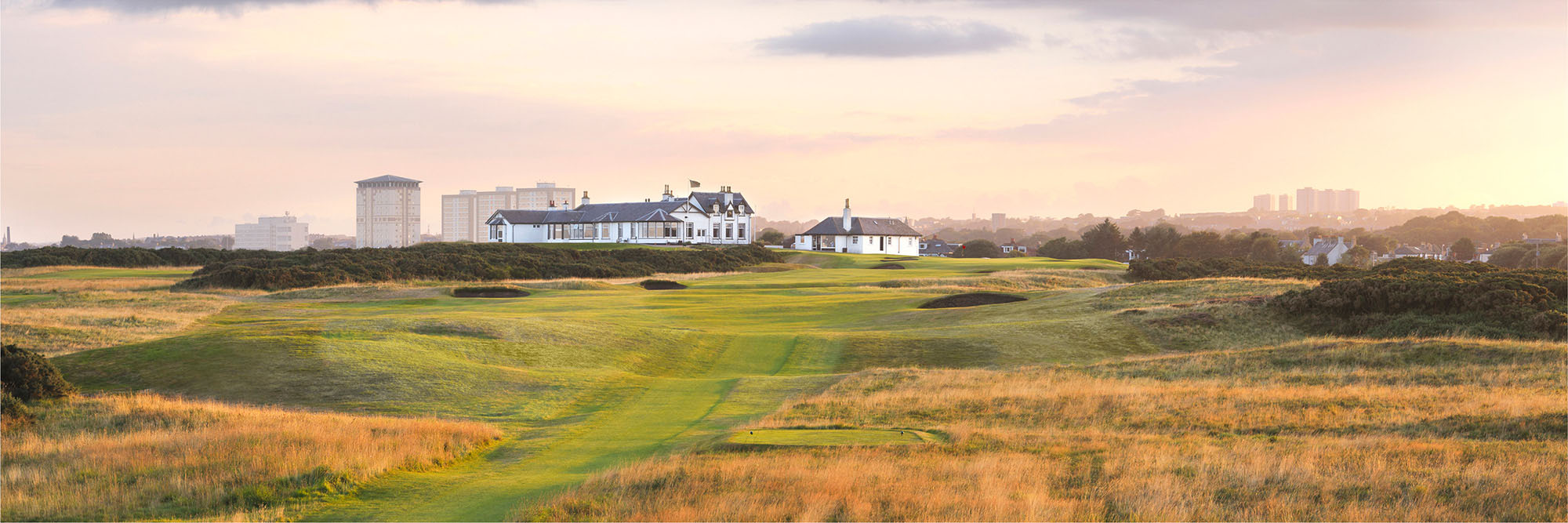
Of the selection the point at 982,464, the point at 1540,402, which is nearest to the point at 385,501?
the point at 982,464

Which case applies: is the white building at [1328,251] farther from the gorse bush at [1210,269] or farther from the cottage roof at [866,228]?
the gorse bush at [1210,269]

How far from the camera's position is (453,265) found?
6059cm

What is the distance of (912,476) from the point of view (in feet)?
38.9

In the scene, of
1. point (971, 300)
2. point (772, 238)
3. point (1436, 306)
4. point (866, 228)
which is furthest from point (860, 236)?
point (1436, 306)

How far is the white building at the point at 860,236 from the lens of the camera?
106812 millimetres

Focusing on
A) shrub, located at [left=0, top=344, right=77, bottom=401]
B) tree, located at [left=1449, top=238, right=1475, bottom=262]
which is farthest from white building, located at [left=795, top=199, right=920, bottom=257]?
shrub, located at [left=0, top=344, right=77, bottom=401]

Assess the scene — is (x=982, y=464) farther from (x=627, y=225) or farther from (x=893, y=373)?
(x=627, y=225)

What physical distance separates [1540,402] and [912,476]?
12.8m

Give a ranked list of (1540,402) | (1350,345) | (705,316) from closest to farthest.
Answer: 1. (1540,402)
2. (1350,345)
3. (705,316)

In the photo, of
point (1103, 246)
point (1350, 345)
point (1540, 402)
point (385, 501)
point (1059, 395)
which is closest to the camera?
point (385, 501)

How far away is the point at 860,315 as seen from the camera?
123 feet

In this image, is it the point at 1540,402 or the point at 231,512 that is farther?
the point at 1540,402

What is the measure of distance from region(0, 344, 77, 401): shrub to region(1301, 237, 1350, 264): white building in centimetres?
12976

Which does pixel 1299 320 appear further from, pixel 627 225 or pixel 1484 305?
pixel 627 225
